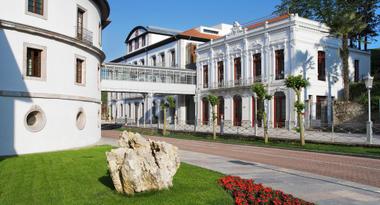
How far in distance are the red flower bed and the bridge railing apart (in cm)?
3374

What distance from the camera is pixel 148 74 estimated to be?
44.5 meters

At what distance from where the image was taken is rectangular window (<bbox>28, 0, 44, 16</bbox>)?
17.3 metres

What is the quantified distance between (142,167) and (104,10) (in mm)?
19994

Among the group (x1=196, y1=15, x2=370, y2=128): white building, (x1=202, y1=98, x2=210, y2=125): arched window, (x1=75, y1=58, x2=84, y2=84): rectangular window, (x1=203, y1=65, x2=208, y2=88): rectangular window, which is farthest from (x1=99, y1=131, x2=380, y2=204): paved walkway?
(x1=203, y1=65, x2=208, y2=88): rectangular window

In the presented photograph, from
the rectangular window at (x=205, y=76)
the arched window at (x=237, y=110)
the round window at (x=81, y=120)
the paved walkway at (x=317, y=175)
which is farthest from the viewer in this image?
the rectangular window at (x=205, y=76)

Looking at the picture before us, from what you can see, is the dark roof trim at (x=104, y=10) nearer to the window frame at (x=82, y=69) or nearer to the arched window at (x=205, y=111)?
the window frame at (x=82, y=69)

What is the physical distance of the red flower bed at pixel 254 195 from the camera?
749 cm

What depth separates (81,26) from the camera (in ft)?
69.1

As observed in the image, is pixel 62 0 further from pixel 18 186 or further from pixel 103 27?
pixel 18 186

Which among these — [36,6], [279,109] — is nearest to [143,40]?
[279,109]

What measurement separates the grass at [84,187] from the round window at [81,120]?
824cm

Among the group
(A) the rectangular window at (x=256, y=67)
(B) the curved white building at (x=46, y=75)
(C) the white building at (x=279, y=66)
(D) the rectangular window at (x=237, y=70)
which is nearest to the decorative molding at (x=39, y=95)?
(B) the curved white building at (x=46, y=75)

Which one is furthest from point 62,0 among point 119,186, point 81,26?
point 119,186

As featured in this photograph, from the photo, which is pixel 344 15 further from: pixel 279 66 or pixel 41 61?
pixel 41 61
